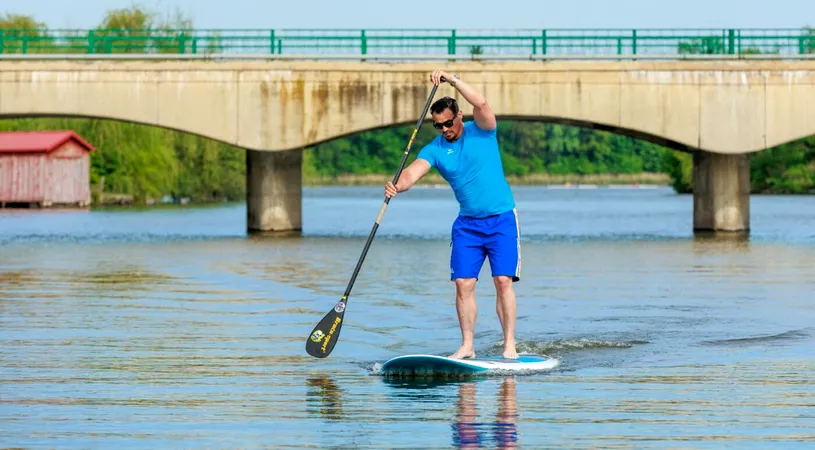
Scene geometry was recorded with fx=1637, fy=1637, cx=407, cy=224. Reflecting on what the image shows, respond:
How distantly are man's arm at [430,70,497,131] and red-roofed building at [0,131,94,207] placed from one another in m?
60.4

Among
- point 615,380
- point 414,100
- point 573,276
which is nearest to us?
point 615,380

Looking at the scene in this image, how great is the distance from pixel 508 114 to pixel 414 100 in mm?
2591

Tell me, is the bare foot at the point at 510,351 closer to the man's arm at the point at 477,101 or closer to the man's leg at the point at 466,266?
the man's leg at the point at 466,266

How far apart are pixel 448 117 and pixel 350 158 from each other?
143 meters

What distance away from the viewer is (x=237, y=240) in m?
39.9

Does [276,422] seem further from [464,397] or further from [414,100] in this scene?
[414,100]

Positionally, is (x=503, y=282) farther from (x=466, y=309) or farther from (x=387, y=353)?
(x=387, y=353)

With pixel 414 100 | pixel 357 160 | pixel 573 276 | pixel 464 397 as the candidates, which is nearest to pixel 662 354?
pixel 464 397

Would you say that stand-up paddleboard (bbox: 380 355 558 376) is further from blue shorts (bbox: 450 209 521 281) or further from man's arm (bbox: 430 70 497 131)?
man's arm (bbox: 430 70 497 131)

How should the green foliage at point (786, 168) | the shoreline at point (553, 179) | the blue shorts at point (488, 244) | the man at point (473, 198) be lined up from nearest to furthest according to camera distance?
the man at point (473, 198) → the blue shorts at point (488, 244) → the green foliage at point (786, 168) → the shoreline at point (553, 179)

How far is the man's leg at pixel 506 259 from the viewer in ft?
40.5

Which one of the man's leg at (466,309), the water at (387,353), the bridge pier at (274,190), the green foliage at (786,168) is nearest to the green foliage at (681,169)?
the green foliage at (786,168)

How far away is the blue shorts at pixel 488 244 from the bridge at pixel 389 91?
30.4 meters

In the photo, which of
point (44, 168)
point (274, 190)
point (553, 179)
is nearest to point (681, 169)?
point (553, 179)
